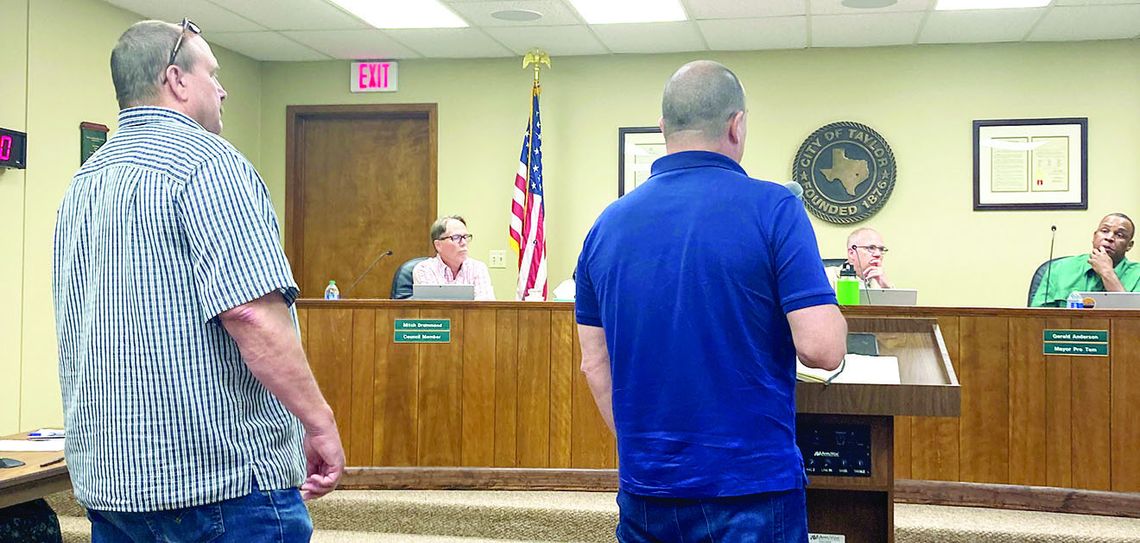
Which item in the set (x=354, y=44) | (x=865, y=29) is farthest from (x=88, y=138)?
(x=865, y=29)

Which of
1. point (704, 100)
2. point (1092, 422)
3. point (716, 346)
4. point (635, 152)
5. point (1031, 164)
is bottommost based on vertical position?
point (1092, 422)

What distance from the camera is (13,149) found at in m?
4.80

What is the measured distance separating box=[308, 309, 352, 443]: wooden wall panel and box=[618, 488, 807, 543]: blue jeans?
267 centimetres

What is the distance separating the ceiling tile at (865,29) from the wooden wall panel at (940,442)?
238cm

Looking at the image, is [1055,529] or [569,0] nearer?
[1055,529]

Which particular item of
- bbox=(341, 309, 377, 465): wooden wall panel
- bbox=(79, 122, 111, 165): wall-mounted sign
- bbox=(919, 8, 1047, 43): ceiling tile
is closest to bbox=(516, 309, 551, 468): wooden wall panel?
bbox=(341, 309, 377, 465): wooden wall panel

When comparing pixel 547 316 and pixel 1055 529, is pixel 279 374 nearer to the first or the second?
pixel 547 316

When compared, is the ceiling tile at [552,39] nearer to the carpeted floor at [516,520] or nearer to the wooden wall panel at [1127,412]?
the carpeted floor at [516,520]


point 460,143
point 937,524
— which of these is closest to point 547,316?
point 937,524

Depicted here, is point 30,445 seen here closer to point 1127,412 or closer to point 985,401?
point 985,401

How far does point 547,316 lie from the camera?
400cm

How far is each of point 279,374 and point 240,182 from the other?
266 mm

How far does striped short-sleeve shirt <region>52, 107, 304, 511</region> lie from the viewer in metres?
1.34

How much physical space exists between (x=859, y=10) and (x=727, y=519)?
4.46m
